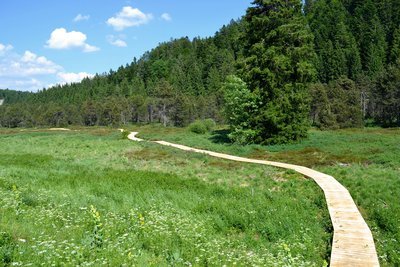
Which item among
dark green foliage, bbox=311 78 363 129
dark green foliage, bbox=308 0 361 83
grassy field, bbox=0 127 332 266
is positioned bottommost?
grassy field, bbox=0 127 332 266

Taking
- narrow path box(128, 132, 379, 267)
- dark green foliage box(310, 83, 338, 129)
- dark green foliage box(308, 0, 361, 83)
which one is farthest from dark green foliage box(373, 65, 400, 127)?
narrow path box(128, 132, 379, 267)

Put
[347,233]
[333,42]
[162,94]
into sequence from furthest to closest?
[333,42], [162,94], [347,233]

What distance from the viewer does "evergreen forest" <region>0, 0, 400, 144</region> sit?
120 feet

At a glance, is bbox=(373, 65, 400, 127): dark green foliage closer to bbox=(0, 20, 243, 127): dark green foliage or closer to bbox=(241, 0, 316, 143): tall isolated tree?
bbox=(0, 20, 243, 127): dark green foliage

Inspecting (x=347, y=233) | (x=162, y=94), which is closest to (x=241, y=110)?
(x=347, y=233)

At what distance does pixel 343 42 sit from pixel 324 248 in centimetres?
11816

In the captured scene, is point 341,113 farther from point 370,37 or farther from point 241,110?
point 370,37

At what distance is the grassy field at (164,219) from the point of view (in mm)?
7242

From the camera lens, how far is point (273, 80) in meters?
35.9

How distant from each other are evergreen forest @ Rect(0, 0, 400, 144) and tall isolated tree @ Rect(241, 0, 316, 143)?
107mm

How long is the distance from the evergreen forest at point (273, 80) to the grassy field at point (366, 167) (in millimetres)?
4075

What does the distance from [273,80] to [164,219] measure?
28014mm

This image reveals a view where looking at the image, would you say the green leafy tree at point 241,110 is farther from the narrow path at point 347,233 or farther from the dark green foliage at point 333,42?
the dark green foliage at point 333,42

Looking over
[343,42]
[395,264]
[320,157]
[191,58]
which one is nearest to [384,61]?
[343,42]
